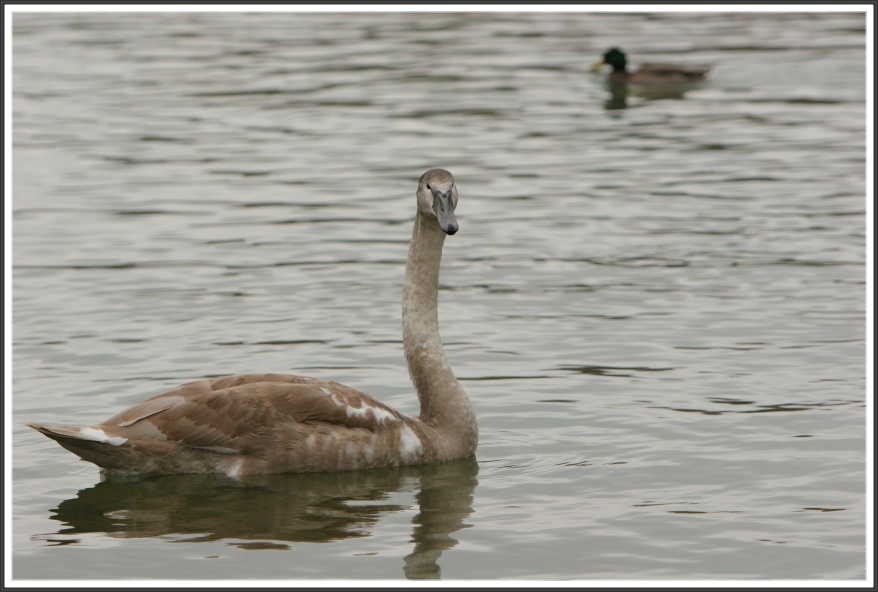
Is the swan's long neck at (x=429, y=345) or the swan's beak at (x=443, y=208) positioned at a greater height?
the swan's beak at (x=443, y=208)

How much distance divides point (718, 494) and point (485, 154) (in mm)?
14777

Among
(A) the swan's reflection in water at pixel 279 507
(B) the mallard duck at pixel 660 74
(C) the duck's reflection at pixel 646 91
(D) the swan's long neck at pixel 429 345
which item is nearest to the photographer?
(A) the swan's reflection in water at pixel 279 507

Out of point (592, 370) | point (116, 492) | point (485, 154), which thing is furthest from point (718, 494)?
point (485, 154)

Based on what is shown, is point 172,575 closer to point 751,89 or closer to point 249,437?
point 249,437

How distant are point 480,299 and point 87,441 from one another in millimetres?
6708

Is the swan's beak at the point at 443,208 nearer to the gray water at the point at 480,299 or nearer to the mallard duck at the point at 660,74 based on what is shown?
the gray water at the point at 480,299

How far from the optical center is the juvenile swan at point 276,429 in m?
11.0

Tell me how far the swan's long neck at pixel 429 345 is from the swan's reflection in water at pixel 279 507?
38 centimetres

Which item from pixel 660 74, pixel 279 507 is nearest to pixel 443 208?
pixel 279 507

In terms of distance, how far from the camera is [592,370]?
13938mm

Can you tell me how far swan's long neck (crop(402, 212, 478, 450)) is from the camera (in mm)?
11734

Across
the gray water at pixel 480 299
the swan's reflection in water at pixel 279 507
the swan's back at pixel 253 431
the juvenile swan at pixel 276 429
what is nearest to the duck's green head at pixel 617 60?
the gray water at pixel 480 299

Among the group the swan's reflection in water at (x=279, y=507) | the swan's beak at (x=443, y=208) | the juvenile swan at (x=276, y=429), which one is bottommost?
the swan's reflection in water at (x=279, y=507)

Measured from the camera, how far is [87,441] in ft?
35.1
